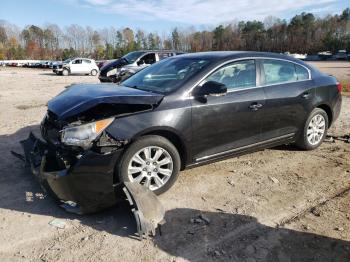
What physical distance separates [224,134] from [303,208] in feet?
4.35

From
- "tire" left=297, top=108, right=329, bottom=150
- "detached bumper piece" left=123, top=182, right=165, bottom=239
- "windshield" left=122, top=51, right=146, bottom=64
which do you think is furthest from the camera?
"windshield" left=122, top=51, right=146, bottom=64

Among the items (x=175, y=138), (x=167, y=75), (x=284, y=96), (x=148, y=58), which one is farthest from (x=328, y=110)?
(x=148, y=58)

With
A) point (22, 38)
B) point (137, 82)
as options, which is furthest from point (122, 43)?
point (137, 82)

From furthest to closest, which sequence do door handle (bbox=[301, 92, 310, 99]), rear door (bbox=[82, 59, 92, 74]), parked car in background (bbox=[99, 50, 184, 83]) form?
rear door (bbox=[82, 59, 92, 74])
parked car in background (bbox=[99, 50, 184, 83])
door handle (bbox=[301, 92, 310, 99])

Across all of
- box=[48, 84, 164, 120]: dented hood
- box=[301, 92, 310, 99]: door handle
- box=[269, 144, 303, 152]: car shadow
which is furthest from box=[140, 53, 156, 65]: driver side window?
box=[48, 84, 164, 120]: dented hood

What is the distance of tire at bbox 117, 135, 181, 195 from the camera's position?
4045 mm

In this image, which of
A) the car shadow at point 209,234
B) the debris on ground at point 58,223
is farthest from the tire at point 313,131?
the debris on ground at point 58,223

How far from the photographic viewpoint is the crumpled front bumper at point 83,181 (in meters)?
3.78

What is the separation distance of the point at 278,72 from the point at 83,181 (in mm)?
3335

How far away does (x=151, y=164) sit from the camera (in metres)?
4.26

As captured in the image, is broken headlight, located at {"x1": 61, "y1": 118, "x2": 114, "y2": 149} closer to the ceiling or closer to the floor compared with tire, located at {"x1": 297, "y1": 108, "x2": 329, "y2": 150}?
closer to the ceiling

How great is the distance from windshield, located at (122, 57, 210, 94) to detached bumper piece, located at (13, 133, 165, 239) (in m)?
1.27

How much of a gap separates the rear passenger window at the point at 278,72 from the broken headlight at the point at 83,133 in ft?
8.47

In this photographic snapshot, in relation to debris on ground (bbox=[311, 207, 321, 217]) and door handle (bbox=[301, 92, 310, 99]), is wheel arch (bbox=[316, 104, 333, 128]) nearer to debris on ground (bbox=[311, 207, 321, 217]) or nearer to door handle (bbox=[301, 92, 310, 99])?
door handle (bbox=[301, 92, 310, 99])
